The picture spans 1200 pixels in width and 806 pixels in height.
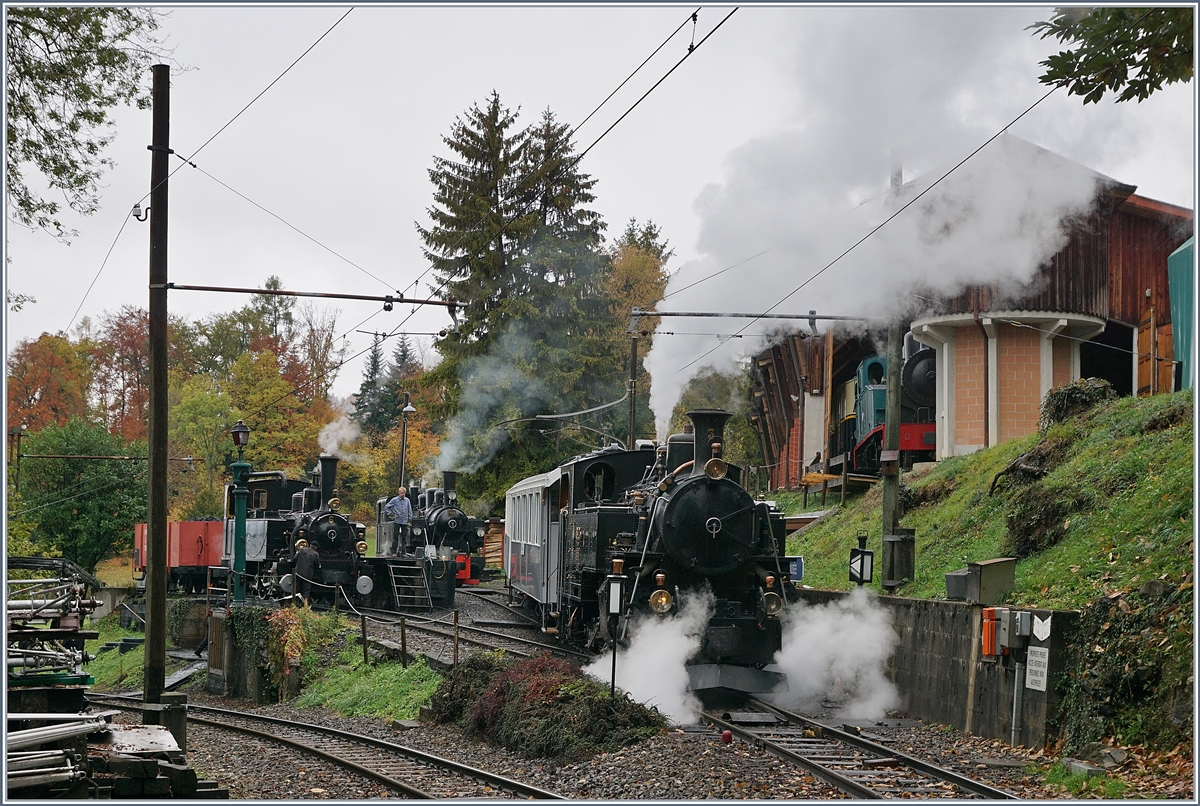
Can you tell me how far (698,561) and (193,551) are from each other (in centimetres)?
2440

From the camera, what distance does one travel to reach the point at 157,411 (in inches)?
551

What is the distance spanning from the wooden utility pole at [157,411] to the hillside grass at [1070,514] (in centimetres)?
985

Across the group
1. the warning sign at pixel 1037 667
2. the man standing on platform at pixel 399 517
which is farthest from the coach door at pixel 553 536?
the man standing on platform at pixel 399 517

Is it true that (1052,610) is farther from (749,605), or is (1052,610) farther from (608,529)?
(608,529)

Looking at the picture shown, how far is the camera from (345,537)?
2612 centimetres

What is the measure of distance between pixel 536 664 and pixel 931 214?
13.0 meters

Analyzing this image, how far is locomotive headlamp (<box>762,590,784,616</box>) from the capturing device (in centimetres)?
1296

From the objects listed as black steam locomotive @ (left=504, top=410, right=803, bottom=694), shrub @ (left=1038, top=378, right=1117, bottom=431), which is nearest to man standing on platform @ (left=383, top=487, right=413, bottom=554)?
black steam locomotive @ (left=504, top=410, right=803, bottom=694)

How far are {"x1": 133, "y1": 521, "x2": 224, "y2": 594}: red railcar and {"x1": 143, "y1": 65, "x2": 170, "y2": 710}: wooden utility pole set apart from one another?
62.8 feet

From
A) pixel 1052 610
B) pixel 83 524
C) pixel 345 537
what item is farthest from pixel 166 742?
pixel 83 524

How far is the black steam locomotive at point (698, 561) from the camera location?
12.9 meters

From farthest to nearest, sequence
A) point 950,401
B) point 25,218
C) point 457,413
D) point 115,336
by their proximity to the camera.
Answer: point 115,336, point 457,413, point 950,401, point 25,218

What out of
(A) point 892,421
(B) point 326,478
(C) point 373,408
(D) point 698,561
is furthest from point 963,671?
(C) point 373,408

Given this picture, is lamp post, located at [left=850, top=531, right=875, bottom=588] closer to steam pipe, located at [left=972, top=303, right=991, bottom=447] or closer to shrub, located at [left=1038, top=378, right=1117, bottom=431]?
shrub, located at [left=1038, top=378, right=1117, bottom=431]
